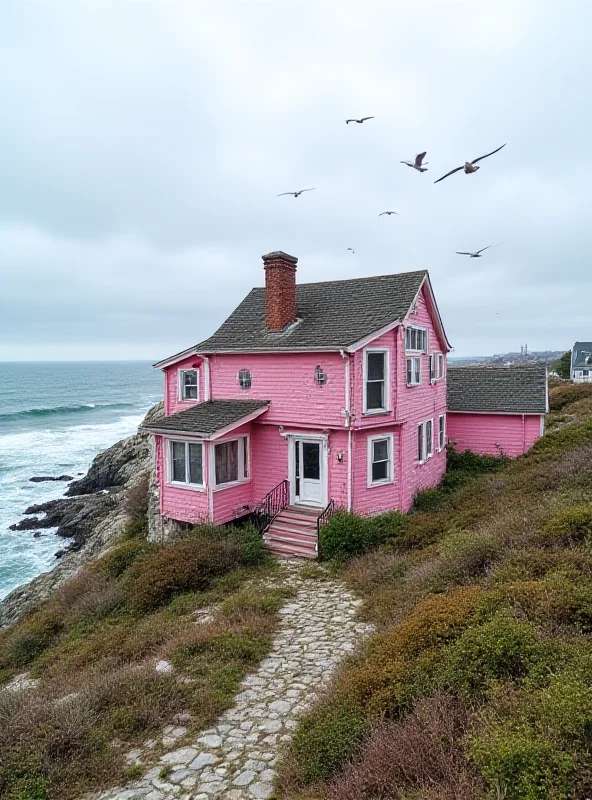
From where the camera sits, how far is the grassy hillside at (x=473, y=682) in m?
4.47

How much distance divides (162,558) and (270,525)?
12.7ft

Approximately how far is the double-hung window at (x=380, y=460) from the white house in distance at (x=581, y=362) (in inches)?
2750

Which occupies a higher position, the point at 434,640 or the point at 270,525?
the point at 434,640

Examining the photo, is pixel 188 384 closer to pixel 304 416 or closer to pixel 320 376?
pixel 304 416

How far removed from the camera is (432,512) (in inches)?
674

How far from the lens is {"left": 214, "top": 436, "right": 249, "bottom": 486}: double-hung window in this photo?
1681 centimetres

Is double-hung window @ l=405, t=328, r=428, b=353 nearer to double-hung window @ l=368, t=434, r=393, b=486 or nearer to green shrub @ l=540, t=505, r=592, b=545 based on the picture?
double-hung window @ l=368, t=434, r=393, b=486

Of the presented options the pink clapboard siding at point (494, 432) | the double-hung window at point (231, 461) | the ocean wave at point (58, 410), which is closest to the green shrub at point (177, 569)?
the double-hung window at point (231, 461)

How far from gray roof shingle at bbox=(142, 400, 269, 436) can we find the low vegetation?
10.4 feet

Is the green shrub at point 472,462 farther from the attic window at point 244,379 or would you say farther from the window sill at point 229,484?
the attic window at point 244,379

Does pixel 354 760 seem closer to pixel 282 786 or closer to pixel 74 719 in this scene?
pixel 282 786

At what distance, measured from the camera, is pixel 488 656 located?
6.13m

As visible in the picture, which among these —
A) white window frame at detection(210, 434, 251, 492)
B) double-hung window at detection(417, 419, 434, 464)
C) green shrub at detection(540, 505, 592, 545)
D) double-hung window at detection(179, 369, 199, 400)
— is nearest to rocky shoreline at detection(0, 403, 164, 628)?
double-hung window at detection(179, 369, 199, 400)

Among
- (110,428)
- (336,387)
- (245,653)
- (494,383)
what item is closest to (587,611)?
(245,653)
